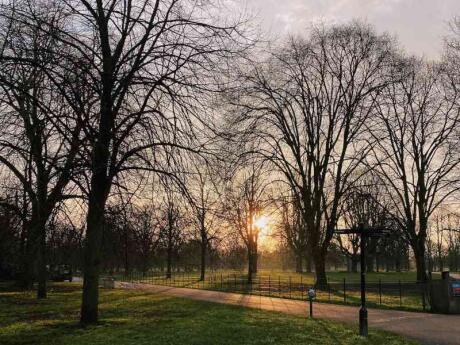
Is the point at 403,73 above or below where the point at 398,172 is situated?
above

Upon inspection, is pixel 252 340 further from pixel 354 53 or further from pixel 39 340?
pixel 354 53

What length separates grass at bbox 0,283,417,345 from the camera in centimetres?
1167

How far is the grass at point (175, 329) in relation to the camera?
38.3ft

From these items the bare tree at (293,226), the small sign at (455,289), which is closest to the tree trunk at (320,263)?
the bare tree at (293,226)

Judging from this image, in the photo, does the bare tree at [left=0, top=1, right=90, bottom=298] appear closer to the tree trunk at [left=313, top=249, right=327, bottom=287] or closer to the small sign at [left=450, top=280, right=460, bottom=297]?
the small sign at [left=450, top=280, right=460, bottom=297]

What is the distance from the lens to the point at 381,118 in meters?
34.1

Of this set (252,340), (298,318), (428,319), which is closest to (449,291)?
(428,319)

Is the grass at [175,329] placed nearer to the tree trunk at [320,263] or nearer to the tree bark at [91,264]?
the tree bark at [91,264]

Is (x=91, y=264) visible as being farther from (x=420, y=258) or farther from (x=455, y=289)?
(x=420, y=258)

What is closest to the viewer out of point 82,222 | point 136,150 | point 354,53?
point 136,150

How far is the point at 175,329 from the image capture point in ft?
43.4

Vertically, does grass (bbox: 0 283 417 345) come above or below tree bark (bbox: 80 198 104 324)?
below

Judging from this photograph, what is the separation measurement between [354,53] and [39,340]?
25773 mm

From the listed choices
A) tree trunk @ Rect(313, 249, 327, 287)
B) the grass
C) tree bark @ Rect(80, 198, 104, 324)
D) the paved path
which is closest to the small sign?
the paved path
